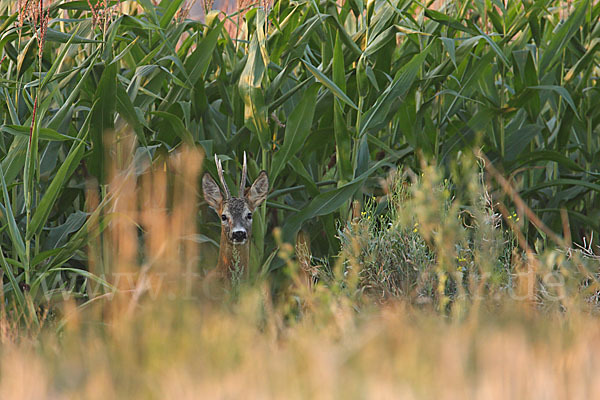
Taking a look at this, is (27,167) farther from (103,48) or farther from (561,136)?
(561,136)

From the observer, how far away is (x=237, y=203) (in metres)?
4.39

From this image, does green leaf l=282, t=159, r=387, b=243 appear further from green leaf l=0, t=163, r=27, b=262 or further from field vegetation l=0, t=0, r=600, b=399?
green leaf l=0, t=163, r=27, b=262

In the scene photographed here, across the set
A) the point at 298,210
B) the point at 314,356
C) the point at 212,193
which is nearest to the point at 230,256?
the point at 212,193

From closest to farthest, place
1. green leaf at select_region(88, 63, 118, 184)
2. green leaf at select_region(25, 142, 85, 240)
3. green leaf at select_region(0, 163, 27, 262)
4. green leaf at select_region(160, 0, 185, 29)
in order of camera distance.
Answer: green leaf at select_region(0, 163, 27, 262) < green leaf at select_region(25, 142, 85, 240) < green leaf at select_region(88, 63, 118, 184) < green leaf at select_region(160, 0, 185, 29)

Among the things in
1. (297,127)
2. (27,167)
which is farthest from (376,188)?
(27,167)

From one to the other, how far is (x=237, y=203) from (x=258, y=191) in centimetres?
14

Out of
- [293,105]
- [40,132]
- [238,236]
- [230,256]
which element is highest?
[293,105]

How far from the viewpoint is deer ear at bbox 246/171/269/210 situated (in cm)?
433

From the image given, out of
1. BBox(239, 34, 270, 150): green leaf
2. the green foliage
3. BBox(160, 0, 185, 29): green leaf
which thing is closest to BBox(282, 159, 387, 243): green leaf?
the green foliage

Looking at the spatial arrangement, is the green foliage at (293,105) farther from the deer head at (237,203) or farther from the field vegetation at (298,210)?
the deer head at (237,203)

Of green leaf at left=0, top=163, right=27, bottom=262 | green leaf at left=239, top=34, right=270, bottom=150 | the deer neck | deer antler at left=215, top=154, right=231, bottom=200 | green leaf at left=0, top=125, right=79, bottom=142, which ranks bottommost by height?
the deer neck

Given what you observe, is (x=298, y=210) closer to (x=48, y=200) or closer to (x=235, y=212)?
(x=235, y=212)

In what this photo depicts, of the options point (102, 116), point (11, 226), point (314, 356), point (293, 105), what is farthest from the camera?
point (293, 105)

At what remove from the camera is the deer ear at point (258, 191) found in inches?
170
